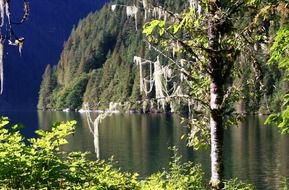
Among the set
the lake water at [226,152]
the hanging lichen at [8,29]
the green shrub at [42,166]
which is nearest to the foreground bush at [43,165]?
the green shrub at [42,166]

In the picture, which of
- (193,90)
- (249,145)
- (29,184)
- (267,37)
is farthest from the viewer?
(249,145)

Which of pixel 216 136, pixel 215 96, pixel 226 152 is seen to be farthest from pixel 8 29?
pixel 226 152

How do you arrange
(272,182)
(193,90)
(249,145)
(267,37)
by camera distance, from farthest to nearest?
(249,145), (272,182), (193,90), (267,37)

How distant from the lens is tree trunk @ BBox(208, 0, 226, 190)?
38.7 feet

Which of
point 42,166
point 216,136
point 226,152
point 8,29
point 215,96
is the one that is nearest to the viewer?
point 8,29

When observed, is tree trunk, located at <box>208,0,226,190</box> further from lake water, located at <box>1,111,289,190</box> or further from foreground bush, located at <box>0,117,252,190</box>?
lake water, located at <box>1,111,289,190</box>

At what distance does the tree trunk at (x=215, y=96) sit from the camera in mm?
11789

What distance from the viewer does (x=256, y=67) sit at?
41.3 ft

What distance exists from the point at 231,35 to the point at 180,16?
1.33 meters

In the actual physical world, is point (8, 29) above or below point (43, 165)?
above

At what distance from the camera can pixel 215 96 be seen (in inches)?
473

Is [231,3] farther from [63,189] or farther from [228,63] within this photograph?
[63,189]

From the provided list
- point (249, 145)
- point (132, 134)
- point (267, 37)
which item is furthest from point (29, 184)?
point (132, 134)

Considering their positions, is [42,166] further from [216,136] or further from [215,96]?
[215,96]
